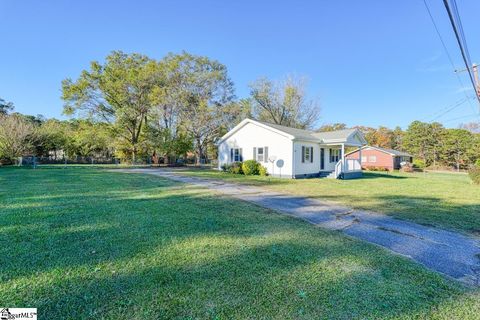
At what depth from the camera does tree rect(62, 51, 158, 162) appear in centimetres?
2702

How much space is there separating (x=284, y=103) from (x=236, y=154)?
15783mm

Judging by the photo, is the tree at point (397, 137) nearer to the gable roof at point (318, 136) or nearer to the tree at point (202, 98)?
the gable roof at point (318, 136)

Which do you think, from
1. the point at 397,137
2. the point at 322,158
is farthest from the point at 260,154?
the point at 397,137

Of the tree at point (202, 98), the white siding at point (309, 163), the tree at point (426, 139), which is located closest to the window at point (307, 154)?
the white siding at point (309, 163)

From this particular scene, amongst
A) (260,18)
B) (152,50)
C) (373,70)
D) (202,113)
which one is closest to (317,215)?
(260,18)

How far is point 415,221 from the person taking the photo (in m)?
5.97

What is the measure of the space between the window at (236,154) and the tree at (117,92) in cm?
1384

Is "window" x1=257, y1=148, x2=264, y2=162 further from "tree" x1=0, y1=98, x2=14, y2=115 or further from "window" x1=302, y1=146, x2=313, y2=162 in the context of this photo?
"tree" x1=0, y1=98, x2=14, y2=115

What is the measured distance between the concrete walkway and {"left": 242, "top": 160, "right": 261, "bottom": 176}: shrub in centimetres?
962

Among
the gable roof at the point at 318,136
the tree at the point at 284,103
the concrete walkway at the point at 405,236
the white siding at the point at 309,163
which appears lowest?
the concrete walkway at the point at 405,236

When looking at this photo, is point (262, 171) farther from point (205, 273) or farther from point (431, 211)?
point (205, 273)

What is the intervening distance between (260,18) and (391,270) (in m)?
17.6

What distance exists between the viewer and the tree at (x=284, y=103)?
31.8 m

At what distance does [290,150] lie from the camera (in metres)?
16.0
